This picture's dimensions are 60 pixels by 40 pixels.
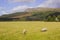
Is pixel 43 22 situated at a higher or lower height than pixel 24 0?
lower

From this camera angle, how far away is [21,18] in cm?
231

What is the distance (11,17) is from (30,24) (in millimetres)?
317

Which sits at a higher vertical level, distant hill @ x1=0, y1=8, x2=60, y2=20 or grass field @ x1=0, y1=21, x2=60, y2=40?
distant hill @ x1=0, y1=8, x2=60, y2=20

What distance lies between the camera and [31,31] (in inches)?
89.2

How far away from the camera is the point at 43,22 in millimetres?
2283

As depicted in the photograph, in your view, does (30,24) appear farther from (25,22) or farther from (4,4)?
(4,4)

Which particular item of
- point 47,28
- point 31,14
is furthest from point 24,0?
point 47,28

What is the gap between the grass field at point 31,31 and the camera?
7.39 feet

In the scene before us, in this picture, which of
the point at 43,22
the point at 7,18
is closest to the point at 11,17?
the point at 7,18

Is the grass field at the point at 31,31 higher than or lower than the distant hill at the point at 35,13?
lower

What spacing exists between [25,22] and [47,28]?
1.15 feet

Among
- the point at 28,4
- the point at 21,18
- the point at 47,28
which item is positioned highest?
the point at 28,4

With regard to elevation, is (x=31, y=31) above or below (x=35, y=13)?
below

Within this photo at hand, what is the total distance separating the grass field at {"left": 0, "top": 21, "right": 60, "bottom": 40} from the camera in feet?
7.39
